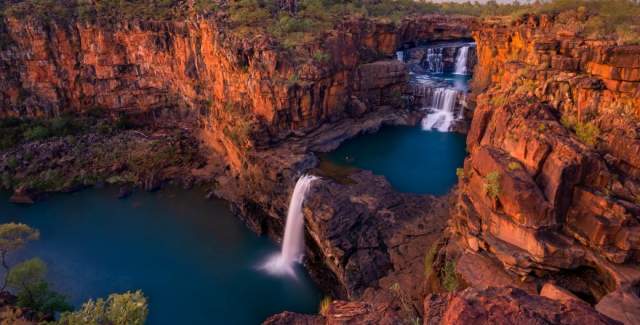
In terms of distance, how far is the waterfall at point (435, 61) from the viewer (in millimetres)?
47531

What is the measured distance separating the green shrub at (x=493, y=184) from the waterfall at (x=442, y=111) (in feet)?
70.8

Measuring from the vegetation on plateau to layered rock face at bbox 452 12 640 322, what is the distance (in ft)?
43.2

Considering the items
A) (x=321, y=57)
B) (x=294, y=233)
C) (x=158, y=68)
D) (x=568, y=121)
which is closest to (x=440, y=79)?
(x=321, y=57)

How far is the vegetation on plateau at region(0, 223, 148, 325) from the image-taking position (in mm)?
13922

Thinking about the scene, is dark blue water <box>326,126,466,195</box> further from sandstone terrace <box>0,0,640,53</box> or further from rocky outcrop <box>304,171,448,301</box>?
sandstone terrace <box>0,0,640,53</box>

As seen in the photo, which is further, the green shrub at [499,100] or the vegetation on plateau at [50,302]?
the green shrub at [499,100]

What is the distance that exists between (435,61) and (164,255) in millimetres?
36424

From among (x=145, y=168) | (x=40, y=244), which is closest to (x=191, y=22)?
(x=145, y=168)

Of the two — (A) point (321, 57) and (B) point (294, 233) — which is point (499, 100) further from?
(A) point (321, 57)

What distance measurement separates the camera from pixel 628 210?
13016mm

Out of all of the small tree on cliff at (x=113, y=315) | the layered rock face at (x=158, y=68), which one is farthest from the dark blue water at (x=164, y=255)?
the layered rock face at (x=158, y=68)

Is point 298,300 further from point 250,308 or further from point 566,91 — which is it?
point 566,91

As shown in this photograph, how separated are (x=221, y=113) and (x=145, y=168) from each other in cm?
872

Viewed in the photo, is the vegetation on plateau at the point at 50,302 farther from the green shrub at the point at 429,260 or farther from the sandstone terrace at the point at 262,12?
the sandstone terrace at the point at 262,12
